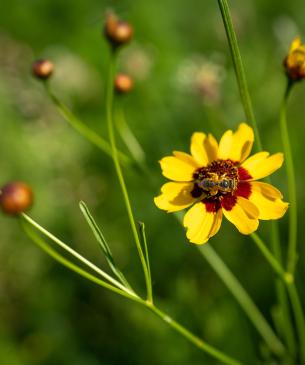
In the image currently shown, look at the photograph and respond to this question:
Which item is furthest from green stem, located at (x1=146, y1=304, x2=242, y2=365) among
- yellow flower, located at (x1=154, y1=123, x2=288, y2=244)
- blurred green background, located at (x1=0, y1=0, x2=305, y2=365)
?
blurred green background, located at (x1=0, y1=0, x2=305, y2=365)

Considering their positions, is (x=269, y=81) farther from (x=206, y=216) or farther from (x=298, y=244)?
(x=206, y=216)

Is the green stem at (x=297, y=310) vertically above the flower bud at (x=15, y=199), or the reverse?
the flower bud at (x=15, y=199)

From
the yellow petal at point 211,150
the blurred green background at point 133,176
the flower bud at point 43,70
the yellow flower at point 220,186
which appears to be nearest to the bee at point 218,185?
the yellow flower at point 220,186

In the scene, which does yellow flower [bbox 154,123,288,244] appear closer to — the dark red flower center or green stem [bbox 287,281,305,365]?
the dark red flower center

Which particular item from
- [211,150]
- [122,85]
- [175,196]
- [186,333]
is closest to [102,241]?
[175,196]

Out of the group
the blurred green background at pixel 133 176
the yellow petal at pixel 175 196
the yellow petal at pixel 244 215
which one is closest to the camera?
the yellow petal at pixel 244 215

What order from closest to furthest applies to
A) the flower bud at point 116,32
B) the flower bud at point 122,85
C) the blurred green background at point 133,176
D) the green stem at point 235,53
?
the green stem at point 235,53, the flower bud at point 116,32, the flower bud at point 122,85, the blurred green background at point 133,176

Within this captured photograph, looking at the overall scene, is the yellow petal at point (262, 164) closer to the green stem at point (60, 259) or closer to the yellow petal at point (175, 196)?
the yellow petal at point (175, 196)
